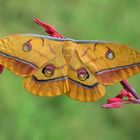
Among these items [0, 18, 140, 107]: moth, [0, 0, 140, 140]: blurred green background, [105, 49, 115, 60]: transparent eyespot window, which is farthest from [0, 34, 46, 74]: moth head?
[0, 0, 140, 140]: blurred green background

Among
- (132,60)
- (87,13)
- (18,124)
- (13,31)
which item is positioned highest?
(87,13)

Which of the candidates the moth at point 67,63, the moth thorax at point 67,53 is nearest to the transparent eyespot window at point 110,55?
the moth at point 67,63

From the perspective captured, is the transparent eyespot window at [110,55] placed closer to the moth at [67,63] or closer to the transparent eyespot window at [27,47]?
the moth at [67,63]

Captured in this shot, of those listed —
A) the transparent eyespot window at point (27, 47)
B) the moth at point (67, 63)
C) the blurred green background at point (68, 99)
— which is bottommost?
the moth at point (67, 63)

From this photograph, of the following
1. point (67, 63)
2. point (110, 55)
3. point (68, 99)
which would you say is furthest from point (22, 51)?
point (68, 99)

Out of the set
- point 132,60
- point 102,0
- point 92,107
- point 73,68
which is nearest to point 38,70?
point 73,68

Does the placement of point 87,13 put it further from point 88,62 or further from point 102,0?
point 88,62

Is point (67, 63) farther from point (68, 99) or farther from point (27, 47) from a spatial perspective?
point (68, 99)
